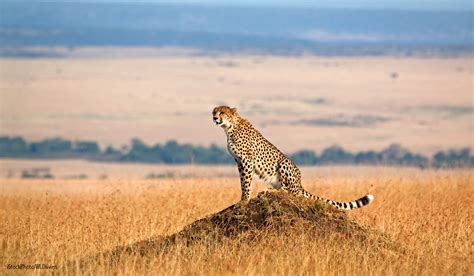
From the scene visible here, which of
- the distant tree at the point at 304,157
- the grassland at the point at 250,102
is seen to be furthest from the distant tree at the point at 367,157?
the grassland at the point at 250,102

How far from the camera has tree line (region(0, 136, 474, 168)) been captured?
1697 inches

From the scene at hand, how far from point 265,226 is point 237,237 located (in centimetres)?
23

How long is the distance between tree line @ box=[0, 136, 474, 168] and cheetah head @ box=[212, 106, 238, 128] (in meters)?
31.6

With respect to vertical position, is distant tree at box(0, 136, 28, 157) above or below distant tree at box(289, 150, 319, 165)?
below

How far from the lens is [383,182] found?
1304 centimetres

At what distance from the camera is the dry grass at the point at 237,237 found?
24.2 feet

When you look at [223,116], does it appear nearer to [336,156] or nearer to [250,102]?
[336,156]

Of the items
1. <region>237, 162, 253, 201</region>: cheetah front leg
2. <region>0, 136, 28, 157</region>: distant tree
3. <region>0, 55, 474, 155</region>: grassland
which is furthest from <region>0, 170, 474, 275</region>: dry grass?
<region>0, 136, 28, 157</region>: distant tree

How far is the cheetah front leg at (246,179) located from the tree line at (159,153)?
104 ft

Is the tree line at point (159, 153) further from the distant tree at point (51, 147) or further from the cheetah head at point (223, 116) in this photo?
the cheetah head at point (223, 116)

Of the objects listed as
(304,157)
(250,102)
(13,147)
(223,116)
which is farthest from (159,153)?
(223,116)

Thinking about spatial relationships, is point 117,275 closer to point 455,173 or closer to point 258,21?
point 455,173

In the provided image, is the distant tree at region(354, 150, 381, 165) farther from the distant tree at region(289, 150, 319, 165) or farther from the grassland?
the grassland

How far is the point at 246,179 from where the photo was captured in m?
9.25
